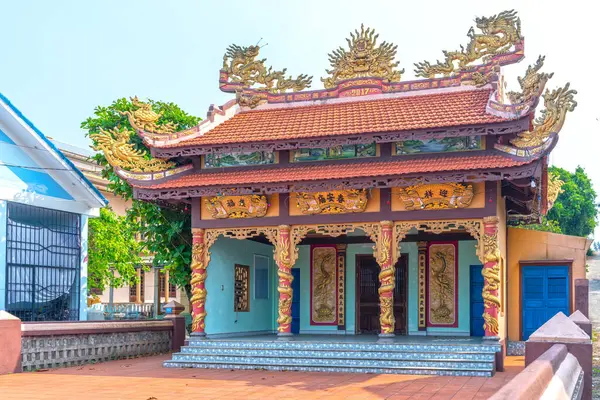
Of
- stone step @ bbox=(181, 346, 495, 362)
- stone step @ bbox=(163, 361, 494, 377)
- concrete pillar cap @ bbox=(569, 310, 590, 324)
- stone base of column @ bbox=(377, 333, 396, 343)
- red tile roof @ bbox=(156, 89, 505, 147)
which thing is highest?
red tile roof @ bbox=(156, 89, 505, 147)

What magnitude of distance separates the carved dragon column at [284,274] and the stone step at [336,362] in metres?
0.85

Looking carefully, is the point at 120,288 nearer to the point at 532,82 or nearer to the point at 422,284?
the point at 422,284

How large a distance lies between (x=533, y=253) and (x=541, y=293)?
81 cm

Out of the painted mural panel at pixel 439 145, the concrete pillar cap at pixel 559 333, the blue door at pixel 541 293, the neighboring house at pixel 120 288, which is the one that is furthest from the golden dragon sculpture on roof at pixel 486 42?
the neighboring house at pixel 120 288

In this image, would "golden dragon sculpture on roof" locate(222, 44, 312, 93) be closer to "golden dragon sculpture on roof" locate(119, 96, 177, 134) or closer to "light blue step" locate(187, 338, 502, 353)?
"golden dragon sculpture on roof" locate(119, 96, 177, 134)

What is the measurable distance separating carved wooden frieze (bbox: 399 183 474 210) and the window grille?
7.70 m

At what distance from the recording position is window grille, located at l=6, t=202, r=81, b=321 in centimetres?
1447

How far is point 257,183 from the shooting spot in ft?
42.3

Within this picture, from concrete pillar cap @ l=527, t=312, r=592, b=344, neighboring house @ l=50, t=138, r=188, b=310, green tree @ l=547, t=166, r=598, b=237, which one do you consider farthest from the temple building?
green tree @ l=547, t=166, r=598, b=237

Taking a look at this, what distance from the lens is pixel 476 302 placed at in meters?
14.9

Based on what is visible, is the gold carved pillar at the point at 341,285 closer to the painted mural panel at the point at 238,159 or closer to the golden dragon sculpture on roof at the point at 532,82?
the painted mural panel at the point at 238,159

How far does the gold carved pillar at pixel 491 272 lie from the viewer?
39.1 feet

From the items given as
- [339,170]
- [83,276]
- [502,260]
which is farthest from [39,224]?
[502,260]

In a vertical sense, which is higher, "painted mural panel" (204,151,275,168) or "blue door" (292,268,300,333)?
"painted mural panel" (204,151,275,168)
